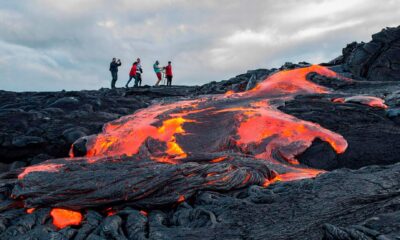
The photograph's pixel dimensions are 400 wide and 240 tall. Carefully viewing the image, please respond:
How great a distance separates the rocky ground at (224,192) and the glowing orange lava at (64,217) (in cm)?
14

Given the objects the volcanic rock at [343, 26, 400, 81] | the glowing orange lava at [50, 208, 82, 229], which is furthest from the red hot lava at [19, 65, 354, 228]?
the volcanic rock at [343, 26, 400, 81]

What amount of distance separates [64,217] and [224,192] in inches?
137

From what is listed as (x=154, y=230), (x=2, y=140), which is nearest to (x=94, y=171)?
(x=154, y=230)

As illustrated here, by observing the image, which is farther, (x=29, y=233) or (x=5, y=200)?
(x=5, y=200)

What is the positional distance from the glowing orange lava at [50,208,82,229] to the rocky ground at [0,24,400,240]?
0.47 ft

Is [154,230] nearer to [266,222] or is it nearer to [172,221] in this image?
[172,221]

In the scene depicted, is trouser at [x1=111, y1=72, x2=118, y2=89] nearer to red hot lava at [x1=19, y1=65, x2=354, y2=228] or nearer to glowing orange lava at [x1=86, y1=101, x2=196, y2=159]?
red hot lava at [x1=19, y1=65, x2=354, y2=228]

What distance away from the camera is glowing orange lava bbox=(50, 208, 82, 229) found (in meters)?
7.44

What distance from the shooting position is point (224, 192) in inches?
318

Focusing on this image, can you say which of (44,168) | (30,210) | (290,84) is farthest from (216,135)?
(290,84)

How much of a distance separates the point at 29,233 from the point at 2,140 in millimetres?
8032

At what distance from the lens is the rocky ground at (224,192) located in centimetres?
607

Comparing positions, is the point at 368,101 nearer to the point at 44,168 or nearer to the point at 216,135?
the point at 216,135

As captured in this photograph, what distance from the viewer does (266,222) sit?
634cm
